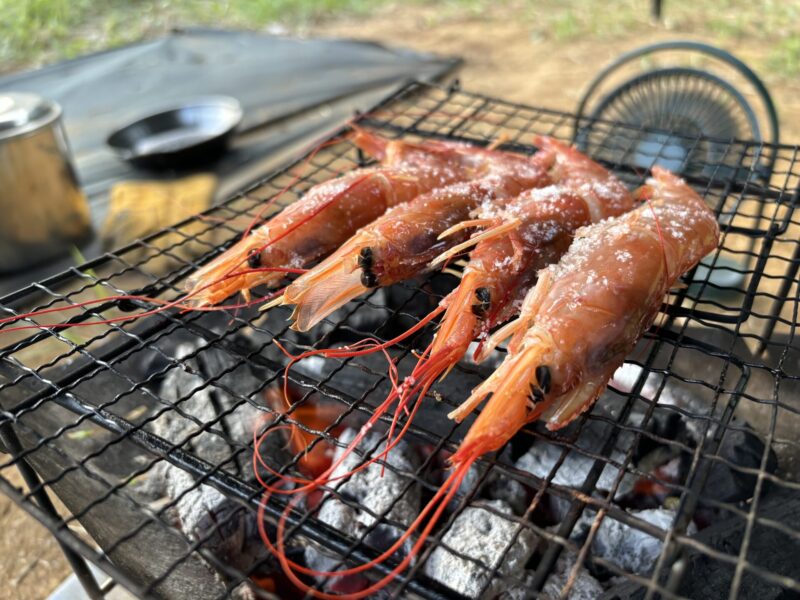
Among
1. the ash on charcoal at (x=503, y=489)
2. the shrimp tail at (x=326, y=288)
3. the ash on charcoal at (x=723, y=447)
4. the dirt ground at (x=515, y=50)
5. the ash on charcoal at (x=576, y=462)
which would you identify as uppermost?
the shrimp tail at (x=326, y=288)

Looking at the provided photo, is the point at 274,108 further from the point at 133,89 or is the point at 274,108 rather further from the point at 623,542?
the point at 623,542

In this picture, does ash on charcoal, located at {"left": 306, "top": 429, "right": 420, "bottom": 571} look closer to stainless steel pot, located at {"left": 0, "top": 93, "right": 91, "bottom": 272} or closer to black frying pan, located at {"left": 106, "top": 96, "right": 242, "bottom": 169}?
stainless steel pot, located at {"left": 0, "top": 93, "right": 91, "bottom": 272}

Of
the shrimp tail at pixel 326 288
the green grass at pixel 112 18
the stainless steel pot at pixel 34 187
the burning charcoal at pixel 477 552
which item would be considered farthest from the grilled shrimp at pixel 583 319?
the green grass at pixel 112 18

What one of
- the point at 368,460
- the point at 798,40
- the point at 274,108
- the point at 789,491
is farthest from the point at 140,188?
the point at 798,40

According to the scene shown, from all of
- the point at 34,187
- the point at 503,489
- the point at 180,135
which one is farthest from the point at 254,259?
the point at 180,135

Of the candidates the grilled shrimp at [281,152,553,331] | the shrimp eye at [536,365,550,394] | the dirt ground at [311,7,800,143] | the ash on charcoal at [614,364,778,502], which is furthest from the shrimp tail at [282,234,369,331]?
the dirt ground at [311,7,800,143]

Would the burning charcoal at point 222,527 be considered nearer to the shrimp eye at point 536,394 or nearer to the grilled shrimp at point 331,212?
the grilled shrimp at point 331,212
